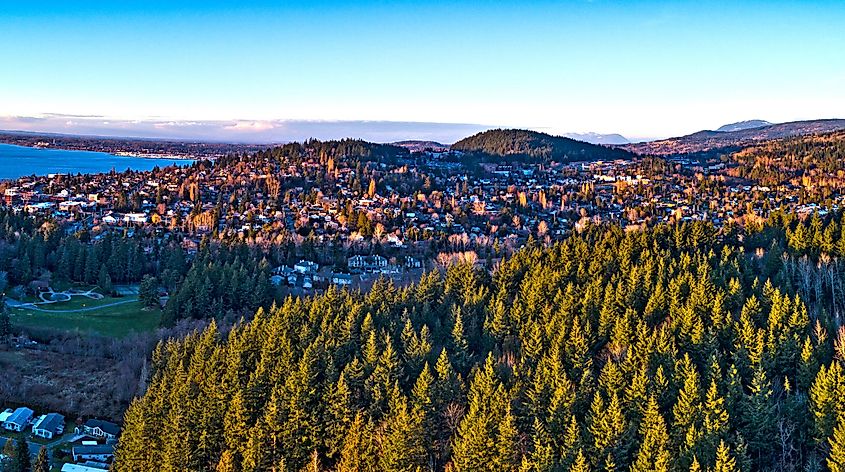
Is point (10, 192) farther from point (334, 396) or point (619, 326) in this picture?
point (619, 326)

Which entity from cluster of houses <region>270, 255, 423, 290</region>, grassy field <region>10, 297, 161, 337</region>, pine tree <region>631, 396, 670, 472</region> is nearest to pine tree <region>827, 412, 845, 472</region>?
pine tree <region>631, 396, 670, 472</region>

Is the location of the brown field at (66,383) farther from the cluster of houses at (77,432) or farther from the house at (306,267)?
the house at (306,267)

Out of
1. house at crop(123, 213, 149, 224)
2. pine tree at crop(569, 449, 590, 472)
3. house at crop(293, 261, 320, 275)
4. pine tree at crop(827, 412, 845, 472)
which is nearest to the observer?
pine tree at crop(827, 412, 845, 472)

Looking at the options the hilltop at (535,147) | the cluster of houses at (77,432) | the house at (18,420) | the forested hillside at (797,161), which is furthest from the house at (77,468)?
the hilltop at (535,147)

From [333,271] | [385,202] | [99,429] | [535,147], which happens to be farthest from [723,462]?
[535,147]

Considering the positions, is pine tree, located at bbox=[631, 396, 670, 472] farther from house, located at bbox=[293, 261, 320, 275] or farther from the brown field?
house, located at bbox=[293, 261, 320, 275]

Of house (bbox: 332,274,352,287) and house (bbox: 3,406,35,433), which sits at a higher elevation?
house (bbox: 332,274,352,287)

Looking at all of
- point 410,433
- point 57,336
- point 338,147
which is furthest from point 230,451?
point 338,147
